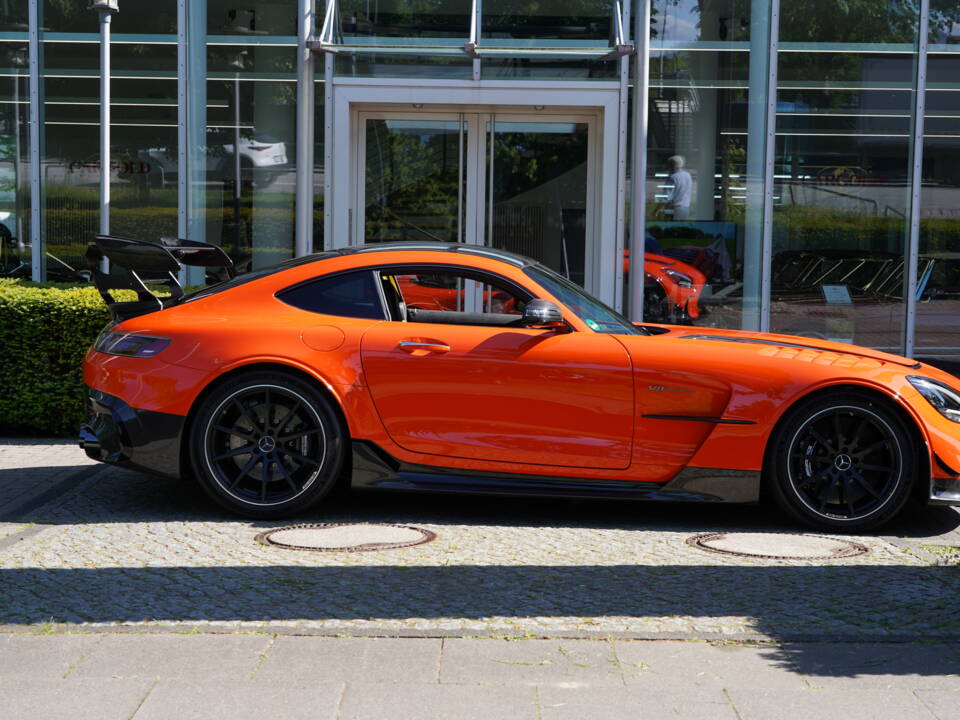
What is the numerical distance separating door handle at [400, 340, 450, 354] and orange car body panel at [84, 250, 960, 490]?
1.1 inches

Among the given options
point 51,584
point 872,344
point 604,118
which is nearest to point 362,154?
point 604,118

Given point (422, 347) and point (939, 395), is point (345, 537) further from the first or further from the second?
point (939, 395)

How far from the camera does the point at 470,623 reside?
4.54m

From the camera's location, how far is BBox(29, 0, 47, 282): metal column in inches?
486

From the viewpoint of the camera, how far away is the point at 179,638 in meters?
4.36

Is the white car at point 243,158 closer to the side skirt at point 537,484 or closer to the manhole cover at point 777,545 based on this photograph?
the side skirt at point 537,484

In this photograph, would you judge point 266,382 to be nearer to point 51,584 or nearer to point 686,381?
point 51,584

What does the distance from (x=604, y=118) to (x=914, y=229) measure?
3199 millimetres

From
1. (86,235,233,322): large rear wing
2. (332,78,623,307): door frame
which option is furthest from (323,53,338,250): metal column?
(86,235,233,322): large rear wing

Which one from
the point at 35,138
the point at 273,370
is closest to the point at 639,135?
the point at 35,138

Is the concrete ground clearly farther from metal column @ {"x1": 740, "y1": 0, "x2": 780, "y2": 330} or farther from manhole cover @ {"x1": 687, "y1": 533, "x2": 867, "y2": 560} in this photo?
metal column @ {"x1": 740, "y1": 0, "x2": 780, "y2": 330}

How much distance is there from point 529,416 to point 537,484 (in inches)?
13.8

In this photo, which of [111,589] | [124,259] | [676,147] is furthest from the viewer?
[676,147]

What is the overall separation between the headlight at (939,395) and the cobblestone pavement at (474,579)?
1.99 feet
